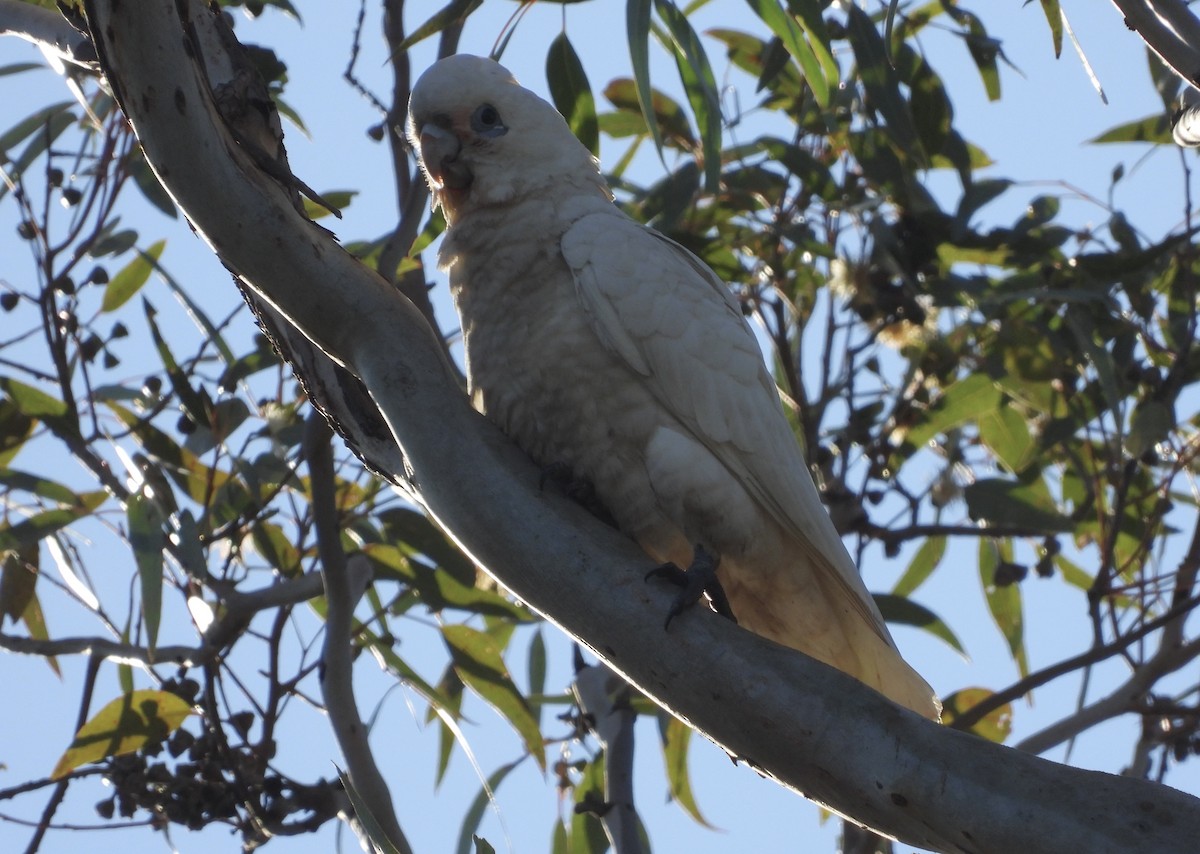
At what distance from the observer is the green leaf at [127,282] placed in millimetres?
2592

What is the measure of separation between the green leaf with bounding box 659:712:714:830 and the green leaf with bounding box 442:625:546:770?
0.38 meters

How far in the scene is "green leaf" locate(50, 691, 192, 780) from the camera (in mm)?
2229

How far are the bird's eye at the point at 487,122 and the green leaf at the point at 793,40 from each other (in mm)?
436

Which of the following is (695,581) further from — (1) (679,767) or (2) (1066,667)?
(1) (679,767)

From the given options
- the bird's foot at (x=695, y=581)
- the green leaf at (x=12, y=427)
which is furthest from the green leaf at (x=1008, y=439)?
the green leaf at (x=12, y=427)

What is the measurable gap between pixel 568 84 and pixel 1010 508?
1.14m

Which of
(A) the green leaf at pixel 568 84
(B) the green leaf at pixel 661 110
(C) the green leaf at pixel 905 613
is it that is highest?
(B) the green leaf at pixel 661 110

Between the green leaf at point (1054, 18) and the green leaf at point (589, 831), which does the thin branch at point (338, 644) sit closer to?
the green leaf at point (589, 831)

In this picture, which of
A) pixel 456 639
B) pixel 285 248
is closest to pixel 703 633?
pixel 285 248

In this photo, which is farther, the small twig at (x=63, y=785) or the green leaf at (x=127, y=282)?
the green leaf at (x=127, y=282)

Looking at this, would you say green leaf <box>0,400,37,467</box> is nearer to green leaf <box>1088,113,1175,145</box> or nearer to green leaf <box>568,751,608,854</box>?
green leaf <box>568,751,608,854</box>

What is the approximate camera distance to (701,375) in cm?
184

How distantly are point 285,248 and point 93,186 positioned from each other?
3.83 feet

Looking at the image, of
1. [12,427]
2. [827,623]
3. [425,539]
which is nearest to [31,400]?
[12,427]
